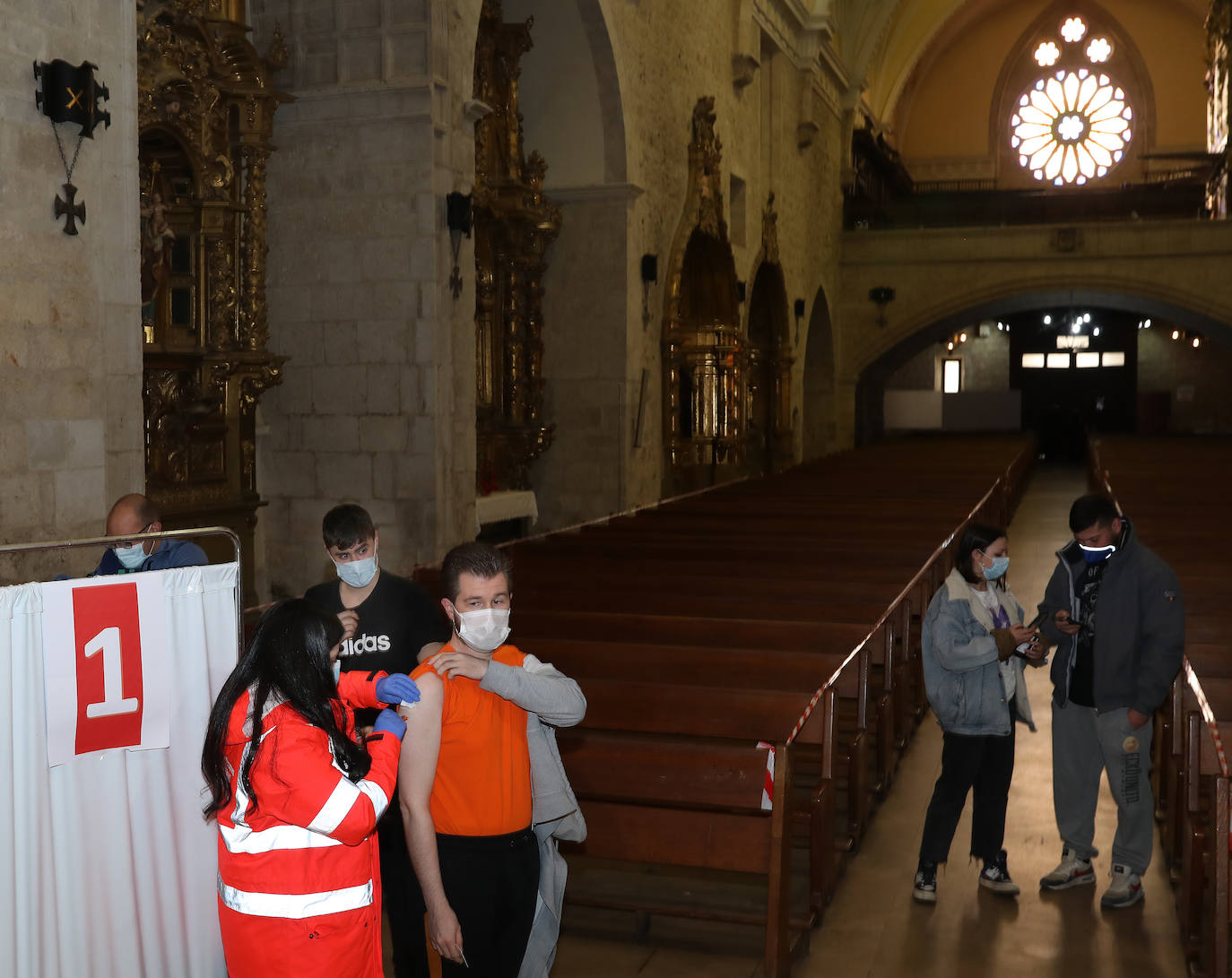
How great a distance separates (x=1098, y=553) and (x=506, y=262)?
324 inches

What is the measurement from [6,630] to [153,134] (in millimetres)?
5682

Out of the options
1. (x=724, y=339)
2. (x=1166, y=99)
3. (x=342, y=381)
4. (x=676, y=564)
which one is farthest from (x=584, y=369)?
(x=1166, y=99)

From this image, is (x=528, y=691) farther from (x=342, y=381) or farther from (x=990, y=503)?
(x=990, y=503)

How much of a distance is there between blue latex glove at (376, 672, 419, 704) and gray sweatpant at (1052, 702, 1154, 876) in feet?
9.74

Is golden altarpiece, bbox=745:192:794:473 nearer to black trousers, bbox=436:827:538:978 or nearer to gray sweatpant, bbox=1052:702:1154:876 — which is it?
gray sweatpant, bbox=1052:702:1154:876

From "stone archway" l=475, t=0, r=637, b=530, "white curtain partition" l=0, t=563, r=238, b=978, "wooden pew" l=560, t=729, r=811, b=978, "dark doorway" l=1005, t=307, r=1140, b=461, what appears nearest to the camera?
"white curtain partition" l=0, t=563, r=238, b=978

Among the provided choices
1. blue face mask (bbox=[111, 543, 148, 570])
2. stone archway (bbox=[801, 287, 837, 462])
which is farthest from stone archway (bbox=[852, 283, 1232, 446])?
blue face mask (bbox=[111, 543, 148, 570])

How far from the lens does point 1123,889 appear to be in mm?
4449

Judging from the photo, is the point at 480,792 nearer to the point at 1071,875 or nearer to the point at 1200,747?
the point at 1200,747

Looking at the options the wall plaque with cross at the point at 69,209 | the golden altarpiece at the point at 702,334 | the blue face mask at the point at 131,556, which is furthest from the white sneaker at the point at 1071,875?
the golden altarpiece at the point at 702,334

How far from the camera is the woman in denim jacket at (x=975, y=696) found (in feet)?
14.7

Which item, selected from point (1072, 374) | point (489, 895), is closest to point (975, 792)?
point (489, 895)

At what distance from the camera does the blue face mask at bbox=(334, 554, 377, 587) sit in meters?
3.42

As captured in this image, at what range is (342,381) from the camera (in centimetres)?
900
